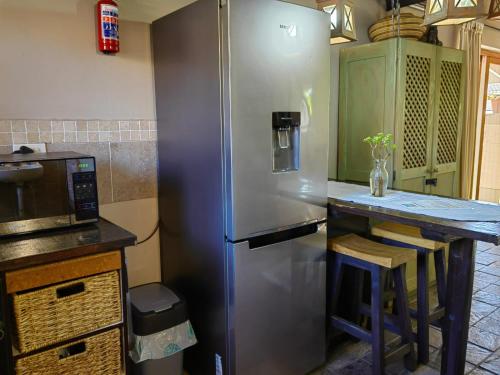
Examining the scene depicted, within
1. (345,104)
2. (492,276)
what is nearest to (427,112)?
(345,104)

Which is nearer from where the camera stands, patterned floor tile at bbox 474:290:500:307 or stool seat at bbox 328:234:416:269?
stool seat at bbox 328:234:416:269

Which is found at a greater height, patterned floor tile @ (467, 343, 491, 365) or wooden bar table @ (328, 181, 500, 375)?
wooden bar table @ (328, 181, 500, 375)

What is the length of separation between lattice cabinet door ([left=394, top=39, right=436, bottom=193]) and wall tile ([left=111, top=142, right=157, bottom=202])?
5.88 ft

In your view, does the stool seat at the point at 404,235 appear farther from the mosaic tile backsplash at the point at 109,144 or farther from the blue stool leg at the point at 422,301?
the mosaic tile backsplash at the point at 109,144

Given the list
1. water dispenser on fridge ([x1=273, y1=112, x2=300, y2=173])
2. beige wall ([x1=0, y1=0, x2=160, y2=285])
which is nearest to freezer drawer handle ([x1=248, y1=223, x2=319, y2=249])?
water dispenser on fridge ([x1=273, y1=112, x2=300, y2=173])

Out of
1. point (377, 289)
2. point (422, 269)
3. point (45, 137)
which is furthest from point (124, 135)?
point (422, 269)

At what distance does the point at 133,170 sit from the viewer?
230 centimetres

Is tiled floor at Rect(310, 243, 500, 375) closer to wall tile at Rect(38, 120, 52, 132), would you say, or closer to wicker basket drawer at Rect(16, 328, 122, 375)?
wicker basket drawer at Rect(16, 328, 122, 375)

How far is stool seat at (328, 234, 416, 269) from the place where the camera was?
6.74ft

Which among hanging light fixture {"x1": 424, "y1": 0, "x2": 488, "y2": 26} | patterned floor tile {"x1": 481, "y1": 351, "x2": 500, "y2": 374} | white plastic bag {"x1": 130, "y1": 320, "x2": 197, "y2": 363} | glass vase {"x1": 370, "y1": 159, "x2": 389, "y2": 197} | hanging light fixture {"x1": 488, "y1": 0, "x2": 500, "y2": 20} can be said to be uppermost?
hanging light fixture {"x1": 488, "y1": 0, "x2": 500, "y2": 20}

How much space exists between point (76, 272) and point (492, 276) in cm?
358

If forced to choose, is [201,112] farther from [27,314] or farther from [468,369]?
[468,369]

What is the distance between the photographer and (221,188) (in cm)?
184

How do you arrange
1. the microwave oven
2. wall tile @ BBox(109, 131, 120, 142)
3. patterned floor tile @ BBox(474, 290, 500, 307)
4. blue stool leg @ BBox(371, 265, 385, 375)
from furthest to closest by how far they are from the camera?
1. patterned floor tile @ BBox(474, 290, 500, 307)
2. wall tile @ BBox(109, 131, 120, 142)
3. blue stool leg @ BBox(371, 265, 385, 375)
4. the microwave oven
